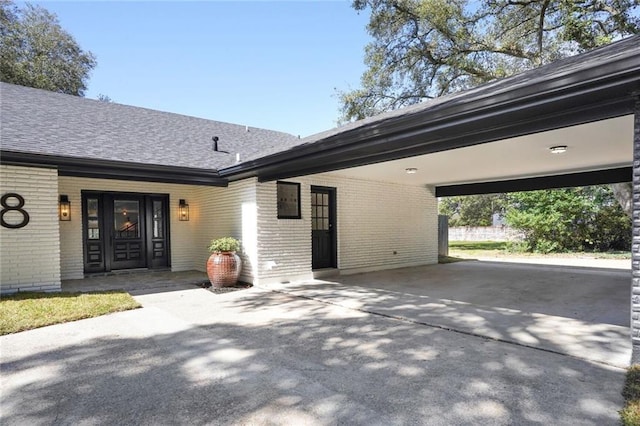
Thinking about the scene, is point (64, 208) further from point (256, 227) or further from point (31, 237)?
point (256, 227)

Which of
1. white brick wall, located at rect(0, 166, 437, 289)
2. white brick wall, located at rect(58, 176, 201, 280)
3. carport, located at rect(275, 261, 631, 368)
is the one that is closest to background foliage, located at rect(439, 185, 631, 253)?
carport, located at rect(275, 261, 631, 368)

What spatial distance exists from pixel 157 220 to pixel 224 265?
3348 mm

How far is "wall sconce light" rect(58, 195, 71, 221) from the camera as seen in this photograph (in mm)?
7426

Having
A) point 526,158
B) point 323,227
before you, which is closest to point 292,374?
point 526,158

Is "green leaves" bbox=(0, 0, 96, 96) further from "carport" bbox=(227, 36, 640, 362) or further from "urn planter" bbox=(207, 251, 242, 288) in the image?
"urn planter" bbox=(207, 251, 242, 288)

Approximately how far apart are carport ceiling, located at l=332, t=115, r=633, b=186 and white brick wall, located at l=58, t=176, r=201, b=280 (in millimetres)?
4173

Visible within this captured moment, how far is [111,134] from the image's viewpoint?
24.5ft

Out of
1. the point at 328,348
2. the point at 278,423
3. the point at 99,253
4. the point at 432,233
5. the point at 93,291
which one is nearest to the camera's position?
the point at 278,423

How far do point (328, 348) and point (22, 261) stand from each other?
17.3 ft

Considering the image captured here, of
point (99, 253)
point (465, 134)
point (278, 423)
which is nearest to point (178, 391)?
point (278, 423)

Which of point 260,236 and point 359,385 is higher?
point 260,236

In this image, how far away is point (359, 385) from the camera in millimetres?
2674

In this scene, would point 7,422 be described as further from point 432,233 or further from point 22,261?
point 432,233

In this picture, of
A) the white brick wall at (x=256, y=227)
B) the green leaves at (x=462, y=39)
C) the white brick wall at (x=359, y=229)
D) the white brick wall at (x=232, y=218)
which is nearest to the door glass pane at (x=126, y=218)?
the white brick wall at (x=256, y=227)
